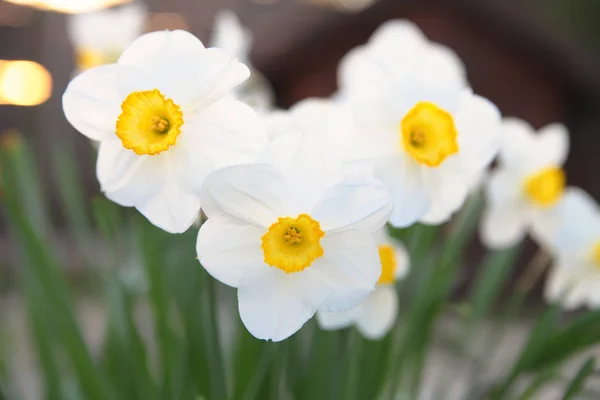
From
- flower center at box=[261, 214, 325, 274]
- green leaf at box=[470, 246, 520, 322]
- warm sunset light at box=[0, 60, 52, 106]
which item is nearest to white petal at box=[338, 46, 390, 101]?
flower center at box=[261, 214, 325, 274]

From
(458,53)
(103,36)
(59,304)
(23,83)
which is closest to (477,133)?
(59,304)

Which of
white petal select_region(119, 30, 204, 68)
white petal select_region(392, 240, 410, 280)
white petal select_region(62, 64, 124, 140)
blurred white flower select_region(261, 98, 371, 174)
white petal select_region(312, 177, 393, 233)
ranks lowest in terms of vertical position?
white petal select_region(392, 240, 410, 280)

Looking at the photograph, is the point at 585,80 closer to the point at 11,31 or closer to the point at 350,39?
the point at 350,39

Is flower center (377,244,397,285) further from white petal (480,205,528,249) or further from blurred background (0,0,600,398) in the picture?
blurred background (0,0,600,398)

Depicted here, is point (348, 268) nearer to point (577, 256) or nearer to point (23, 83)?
point (577, 256)

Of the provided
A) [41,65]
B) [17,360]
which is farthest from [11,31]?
[17,360]

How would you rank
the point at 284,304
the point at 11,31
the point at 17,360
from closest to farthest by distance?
the point at 284,304 < the point at 17,360 < the point at 11,31
